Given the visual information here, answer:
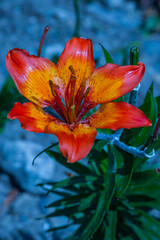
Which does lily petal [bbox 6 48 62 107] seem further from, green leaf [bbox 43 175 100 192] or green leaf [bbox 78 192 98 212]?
green leaf [bbox 78 192 98 212]

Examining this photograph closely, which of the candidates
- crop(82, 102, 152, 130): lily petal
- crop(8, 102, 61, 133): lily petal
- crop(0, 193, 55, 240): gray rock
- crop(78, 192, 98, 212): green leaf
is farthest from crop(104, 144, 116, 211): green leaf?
crop(0, 193, 55, 240): gray rock

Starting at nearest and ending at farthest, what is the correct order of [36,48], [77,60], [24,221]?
[77,60]
[24,221]
[36,48]

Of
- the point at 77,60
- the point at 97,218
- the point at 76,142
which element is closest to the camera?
the point at 76,142

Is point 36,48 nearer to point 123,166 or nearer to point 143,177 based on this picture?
point 143,177

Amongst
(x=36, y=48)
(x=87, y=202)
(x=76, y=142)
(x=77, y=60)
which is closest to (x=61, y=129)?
(x=76, y=142)

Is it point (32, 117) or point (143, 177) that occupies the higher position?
point (32, 117)

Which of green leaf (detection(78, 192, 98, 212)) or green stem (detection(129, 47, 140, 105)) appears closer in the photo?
green stem (detection(129, 47, 140, 105))

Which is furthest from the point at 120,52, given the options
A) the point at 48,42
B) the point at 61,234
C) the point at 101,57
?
the point at 61,234

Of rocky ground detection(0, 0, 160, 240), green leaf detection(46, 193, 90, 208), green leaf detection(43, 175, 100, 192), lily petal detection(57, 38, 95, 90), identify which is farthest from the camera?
rocky ground detection(0, 0, 160, 240)
